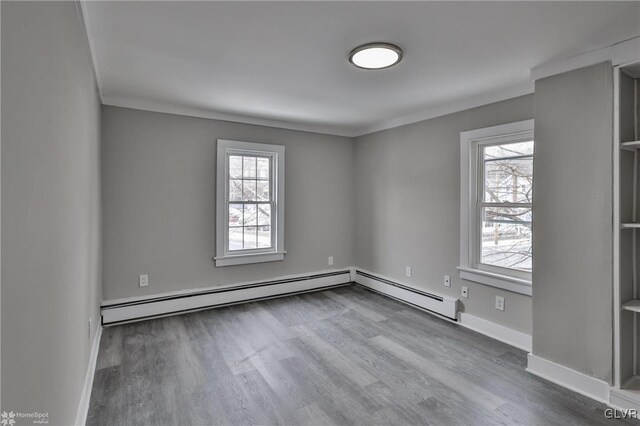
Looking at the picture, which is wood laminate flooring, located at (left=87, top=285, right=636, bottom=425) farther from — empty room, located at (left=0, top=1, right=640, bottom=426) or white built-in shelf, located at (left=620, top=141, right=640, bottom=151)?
white built-in shelf, located at (left=620, top=141, right=640, bottom=151)

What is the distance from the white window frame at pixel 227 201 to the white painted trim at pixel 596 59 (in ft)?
9.93

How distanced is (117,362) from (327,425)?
6.13 ft

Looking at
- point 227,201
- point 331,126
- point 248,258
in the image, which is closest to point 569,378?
point 248,258

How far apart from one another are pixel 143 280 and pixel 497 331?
3.77 meters

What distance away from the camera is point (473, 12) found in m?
1.88

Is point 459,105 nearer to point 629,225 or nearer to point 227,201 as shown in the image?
point 629,225

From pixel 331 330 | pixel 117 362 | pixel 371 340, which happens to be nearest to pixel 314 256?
pixel 331 330

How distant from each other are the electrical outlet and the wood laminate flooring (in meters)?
0.41

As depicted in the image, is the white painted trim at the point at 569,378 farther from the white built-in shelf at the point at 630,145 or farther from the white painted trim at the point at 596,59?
the white painted trim at the point at 596,59

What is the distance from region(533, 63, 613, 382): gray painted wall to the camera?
2264mm

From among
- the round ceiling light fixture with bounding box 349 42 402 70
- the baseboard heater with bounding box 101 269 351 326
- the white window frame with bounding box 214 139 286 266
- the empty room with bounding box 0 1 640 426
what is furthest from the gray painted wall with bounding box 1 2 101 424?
the white window frame with bounding box 214 139 286 266

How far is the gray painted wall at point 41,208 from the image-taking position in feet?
2.69

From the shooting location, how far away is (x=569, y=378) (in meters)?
2.42

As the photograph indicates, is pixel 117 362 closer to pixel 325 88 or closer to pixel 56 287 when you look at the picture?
pixel 56 287
